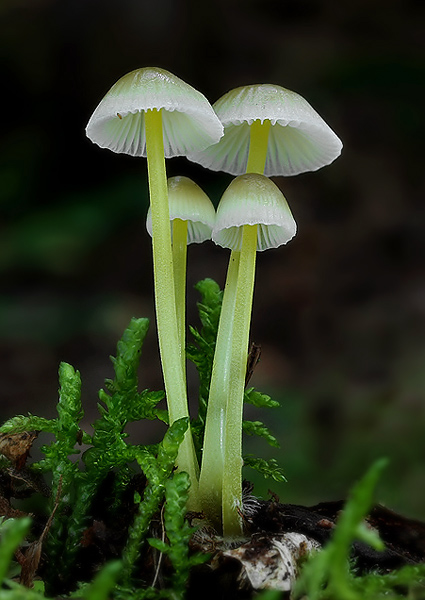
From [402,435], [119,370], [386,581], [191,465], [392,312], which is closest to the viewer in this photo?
[386,581]

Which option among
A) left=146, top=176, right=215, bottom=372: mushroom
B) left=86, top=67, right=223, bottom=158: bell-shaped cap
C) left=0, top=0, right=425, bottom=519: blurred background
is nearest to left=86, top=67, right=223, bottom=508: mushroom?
left=86, top=67, right=223, bottom=158: bell-shaped cap

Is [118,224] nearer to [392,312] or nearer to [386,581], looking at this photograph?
[392,312]

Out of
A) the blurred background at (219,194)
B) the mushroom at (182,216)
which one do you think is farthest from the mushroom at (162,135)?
the blurred background at (219,194)

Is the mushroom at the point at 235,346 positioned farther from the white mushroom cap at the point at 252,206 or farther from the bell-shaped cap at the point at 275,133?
the bell-shaped cap at the point at 275,133

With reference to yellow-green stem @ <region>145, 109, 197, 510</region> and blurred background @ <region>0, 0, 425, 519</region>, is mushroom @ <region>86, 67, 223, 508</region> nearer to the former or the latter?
yellow-green stem @ <region>145, 109, 197, 510</region>

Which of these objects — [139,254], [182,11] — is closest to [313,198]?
[139,254]
